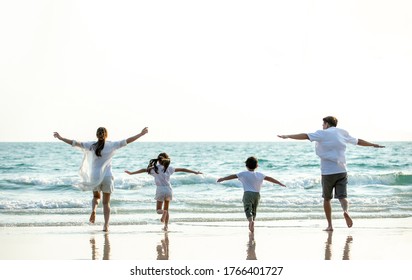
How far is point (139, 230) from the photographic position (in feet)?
35.4

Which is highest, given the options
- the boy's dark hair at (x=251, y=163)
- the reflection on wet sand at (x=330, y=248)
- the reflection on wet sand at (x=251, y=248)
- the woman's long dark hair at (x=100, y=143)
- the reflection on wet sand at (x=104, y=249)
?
the woman's long dark hair at (x=100, y=143)

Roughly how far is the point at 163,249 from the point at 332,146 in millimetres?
2743

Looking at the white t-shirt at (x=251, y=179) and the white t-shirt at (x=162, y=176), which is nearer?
the white t-shirt at (x=251, y=179)

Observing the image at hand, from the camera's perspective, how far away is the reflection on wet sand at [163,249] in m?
8.23

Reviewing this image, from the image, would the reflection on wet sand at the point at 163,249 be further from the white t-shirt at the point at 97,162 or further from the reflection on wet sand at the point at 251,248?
the white t-shirt at the point at 97,162

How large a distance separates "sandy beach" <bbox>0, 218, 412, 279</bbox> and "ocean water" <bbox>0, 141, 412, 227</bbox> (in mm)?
1439

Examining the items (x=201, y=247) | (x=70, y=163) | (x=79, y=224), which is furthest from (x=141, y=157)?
(x=201, y=247)

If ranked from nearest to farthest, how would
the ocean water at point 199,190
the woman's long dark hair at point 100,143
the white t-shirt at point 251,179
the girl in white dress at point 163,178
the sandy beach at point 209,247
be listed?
the sandy beach at point 209,247, the woman's long dark hair at point 100,143, the white t-shirt at point 251,179, the girl in white dress at point 163,178, the ocean water at point 199,190

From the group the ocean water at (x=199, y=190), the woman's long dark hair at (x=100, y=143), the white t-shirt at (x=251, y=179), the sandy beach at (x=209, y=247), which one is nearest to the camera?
the sandy beach at (x=209, y=247)

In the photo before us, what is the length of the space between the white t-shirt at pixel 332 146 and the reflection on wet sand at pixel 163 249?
2419 millimetres

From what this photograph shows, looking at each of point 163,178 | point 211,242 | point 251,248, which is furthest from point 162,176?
point 251,248

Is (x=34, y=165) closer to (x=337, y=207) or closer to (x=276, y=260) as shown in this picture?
(x=337, y=207)

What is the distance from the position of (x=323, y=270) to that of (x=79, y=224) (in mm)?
5468

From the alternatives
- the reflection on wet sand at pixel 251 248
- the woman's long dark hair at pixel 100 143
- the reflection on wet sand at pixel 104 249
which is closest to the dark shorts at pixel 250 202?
the reflection on wet sand at pixel 251 248
